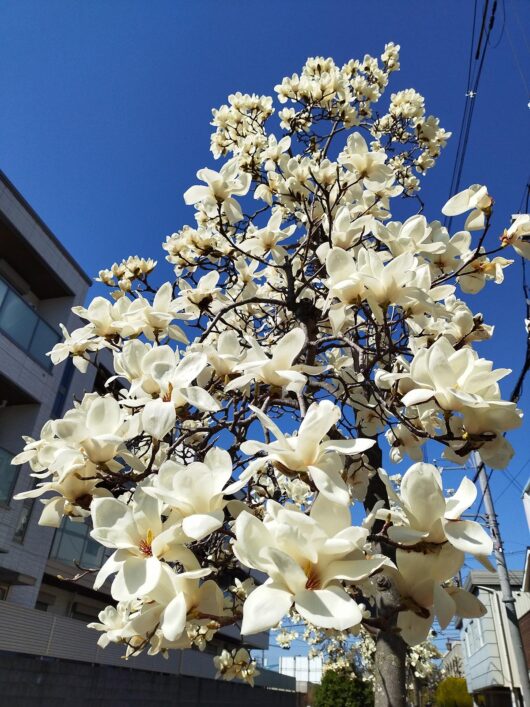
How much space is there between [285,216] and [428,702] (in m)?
34.1

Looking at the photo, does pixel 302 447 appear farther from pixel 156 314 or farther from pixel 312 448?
pixel 156 314

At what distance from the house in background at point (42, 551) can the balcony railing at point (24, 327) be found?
0.06 ft

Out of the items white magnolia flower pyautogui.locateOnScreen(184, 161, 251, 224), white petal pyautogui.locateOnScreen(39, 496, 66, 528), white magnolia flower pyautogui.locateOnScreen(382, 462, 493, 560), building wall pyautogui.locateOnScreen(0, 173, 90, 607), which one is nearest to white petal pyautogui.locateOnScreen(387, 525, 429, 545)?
white magnolia flower pyautogui.locateOnScreen(382, 462, 493, 560)

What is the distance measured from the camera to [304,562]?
0.61 metres

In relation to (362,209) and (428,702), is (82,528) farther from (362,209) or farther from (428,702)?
(428,702)

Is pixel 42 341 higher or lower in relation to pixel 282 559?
higher

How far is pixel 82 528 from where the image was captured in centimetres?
903

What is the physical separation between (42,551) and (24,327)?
12.1ft

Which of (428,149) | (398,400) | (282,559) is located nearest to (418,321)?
(398,400)

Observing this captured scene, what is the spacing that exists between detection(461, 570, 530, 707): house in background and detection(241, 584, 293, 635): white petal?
1255 centimetres

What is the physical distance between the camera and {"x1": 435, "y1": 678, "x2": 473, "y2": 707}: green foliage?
2141cm

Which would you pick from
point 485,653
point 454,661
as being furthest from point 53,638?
point 454,661

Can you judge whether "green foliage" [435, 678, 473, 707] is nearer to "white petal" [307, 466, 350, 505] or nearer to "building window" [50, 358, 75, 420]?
"building window" [50, 358, 75, 420]

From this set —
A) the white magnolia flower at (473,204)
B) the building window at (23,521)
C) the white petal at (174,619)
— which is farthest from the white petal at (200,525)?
the building window at (23,521)
